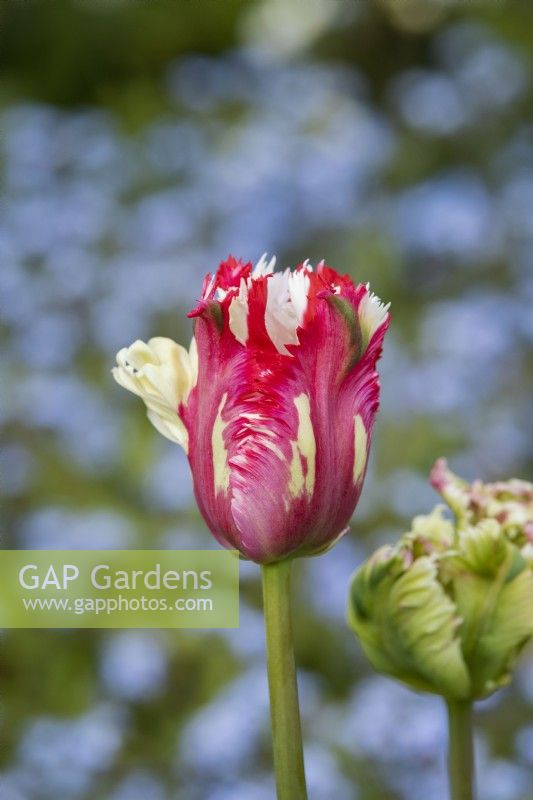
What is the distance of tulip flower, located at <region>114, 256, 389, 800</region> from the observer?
29 cm

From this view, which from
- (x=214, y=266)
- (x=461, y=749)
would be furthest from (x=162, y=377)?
(x=214, y=266)

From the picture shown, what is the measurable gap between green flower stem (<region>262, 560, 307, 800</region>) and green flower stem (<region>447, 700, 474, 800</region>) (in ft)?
0.25

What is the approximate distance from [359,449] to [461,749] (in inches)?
4.8

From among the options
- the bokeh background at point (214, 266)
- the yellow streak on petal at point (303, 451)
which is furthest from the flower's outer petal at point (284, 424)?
the bokeh background at point (214, 266)

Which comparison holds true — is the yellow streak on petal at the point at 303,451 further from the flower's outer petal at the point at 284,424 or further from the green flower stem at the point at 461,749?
the green flower stem at the point at 461,749

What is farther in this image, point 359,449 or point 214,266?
point 214,266

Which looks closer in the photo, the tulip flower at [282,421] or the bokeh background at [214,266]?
the tulip flower at [282,421]

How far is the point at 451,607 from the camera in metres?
0.34

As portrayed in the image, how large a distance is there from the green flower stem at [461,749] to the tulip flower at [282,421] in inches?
2.9

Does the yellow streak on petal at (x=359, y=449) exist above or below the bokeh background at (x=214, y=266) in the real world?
below

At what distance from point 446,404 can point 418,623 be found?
17.9 inches

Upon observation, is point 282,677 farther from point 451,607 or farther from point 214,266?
point 214,266

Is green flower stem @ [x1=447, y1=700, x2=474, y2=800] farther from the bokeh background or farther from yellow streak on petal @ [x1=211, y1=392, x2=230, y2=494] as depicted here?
the bokeh background

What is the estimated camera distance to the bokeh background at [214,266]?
67 cm
